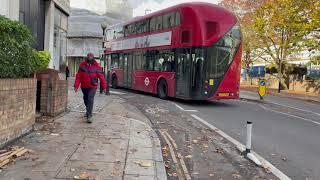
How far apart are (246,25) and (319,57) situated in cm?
1220

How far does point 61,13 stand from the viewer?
2461 centimetres

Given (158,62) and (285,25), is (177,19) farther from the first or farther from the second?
(285,25)

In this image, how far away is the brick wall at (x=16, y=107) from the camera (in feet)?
21.6

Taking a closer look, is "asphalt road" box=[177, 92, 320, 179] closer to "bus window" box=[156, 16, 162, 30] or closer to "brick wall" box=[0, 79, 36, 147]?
"brick wall" box=[0, 79, 36, 147]

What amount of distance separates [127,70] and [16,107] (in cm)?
1680

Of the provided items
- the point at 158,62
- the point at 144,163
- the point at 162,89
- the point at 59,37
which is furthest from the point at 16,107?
the point at 59,37

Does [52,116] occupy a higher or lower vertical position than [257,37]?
lower

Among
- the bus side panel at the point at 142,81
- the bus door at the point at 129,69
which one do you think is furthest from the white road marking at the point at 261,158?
the bus door at the point at 129,69

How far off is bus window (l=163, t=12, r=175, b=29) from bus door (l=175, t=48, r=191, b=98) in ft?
4.65

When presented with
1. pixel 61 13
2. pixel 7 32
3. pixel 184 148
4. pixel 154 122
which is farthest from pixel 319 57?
pixel 7 32

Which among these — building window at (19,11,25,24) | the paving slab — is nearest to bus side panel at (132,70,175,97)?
building window at (19,11,25,24)

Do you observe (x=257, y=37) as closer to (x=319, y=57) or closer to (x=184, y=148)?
(x=319, y=57)

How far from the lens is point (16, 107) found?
23.6ft

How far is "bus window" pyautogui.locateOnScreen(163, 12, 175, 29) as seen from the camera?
18.1 metres
